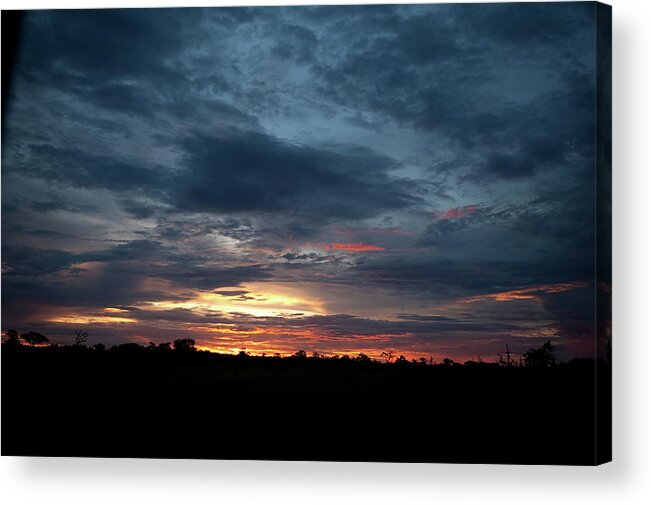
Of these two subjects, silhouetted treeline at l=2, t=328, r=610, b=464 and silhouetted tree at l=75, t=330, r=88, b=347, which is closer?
silhouetted treeline at l=2, t=328, r=610, b=464

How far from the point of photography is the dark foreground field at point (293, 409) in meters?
5.11

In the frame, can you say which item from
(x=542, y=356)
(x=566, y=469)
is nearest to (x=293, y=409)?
(x=542, y=356)

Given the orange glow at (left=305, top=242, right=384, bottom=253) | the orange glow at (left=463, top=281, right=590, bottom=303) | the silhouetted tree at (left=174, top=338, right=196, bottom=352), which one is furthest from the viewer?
the silhouetted tree at (left=174, top=338, right=196, bottom=352)

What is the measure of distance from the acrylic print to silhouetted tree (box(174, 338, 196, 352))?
0.04 m

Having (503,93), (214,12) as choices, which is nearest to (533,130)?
(503,93)

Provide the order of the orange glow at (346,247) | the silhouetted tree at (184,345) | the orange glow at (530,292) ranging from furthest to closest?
the silhouetted tree at (184,345)
the orange glow at (346,247)
the orange glow at (530,292)

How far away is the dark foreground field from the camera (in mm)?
5113

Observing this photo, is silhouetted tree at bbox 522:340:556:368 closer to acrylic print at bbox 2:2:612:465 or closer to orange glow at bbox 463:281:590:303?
acrylic print at bbox 2:2:612:465

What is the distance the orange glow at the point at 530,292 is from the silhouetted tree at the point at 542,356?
1.06 feet

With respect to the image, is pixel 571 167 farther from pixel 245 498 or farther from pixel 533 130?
pixel 245 498

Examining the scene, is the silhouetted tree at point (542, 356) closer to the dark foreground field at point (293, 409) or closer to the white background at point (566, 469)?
the dark foreground field at point (293, 409)

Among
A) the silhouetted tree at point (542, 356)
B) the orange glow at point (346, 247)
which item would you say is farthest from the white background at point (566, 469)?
the orange glow at point (346, 247)

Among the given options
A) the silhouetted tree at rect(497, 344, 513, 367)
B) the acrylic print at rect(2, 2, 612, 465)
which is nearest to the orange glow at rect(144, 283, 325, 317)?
the acrylic print at rect(2, 2, 612, 465)

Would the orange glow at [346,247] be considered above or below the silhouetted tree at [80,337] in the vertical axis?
above
